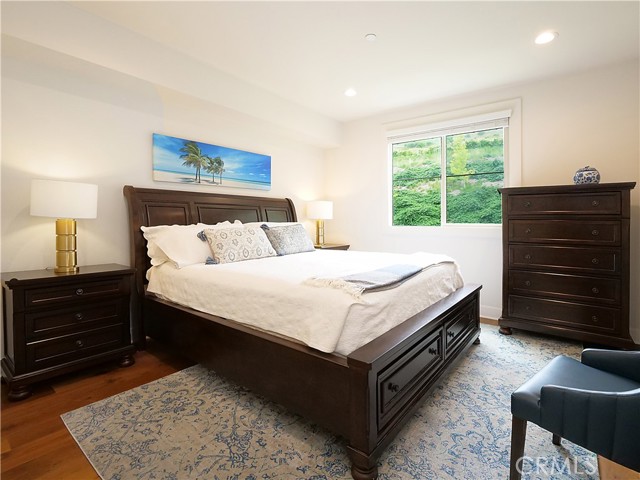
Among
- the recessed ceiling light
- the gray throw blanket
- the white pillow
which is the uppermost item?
the recessed ceiling light

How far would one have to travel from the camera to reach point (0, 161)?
236 centimetres

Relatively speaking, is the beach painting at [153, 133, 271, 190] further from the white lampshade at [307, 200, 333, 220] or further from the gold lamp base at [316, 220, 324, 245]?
the gold lamp base at [316, 220, 324, 245]

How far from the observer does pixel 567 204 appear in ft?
9.84

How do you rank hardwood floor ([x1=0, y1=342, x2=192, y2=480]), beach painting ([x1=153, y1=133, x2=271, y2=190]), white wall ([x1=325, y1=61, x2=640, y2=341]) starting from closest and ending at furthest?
hardwood floor ([x1=0, y1=342, x2=192, y2=480]) → white wall ([x1=325, y1=61, x2=640, y2=341]) → beach painting ([x1=153, y1=133, x2=271, y2=190])

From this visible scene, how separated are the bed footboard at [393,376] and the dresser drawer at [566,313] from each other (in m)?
1.33

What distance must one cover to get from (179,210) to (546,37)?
142 inches

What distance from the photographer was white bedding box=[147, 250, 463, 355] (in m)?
1.60

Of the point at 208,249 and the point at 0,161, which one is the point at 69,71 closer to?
the point at 0,161

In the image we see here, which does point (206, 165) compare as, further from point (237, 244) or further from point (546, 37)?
point (546, 37)

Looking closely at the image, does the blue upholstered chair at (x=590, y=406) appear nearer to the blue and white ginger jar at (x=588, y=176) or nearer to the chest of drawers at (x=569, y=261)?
the chest of drawers at (x=569, y=261)

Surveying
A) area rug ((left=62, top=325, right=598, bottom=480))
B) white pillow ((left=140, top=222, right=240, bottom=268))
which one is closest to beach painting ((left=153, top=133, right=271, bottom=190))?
white pillow ((left=140, top=222, right=240, bottom=268))

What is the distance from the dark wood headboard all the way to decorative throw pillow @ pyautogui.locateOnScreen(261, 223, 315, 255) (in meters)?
0.52

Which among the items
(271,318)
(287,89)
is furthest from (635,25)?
(271,318)

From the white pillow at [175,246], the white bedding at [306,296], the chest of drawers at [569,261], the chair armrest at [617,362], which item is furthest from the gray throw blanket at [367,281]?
the chest of drawers at [569,261]
